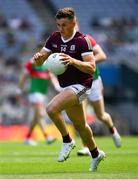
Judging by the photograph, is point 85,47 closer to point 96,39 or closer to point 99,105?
point 99,105

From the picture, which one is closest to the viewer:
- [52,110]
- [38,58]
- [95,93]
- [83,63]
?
[83,63]

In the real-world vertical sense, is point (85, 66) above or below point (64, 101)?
above

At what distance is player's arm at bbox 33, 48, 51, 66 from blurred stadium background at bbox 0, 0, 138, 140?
1347cm

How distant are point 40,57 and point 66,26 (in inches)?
23.2

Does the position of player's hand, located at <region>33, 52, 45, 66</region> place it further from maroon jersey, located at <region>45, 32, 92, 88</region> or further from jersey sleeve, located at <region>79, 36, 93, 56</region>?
jersey sleeve, located at <region>79, 36, 93, 56</region>

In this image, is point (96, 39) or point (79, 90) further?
point (96, 39)

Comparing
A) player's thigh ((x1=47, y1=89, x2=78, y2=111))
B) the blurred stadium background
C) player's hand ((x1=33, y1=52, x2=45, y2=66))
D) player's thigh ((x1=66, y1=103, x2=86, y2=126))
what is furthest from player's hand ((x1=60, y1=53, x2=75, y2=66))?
the blurred stadium background

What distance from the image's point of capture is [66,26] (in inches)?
395

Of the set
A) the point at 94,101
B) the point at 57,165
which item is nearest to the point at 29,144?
the point at 94,101

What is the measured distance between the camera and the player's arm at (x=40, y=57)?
33.6 ft

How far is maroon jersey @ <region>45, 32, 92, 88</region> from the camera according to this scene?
32.8 feet

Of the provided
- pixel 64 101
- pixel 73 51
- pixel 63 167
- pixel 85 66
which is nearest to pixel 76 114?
pixel 64 101

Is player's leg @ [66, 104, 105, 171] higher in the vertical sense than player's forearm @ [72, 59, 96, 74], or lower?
lower

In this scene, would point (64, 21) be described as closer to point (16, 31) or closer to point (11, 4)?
point (16, 31)
